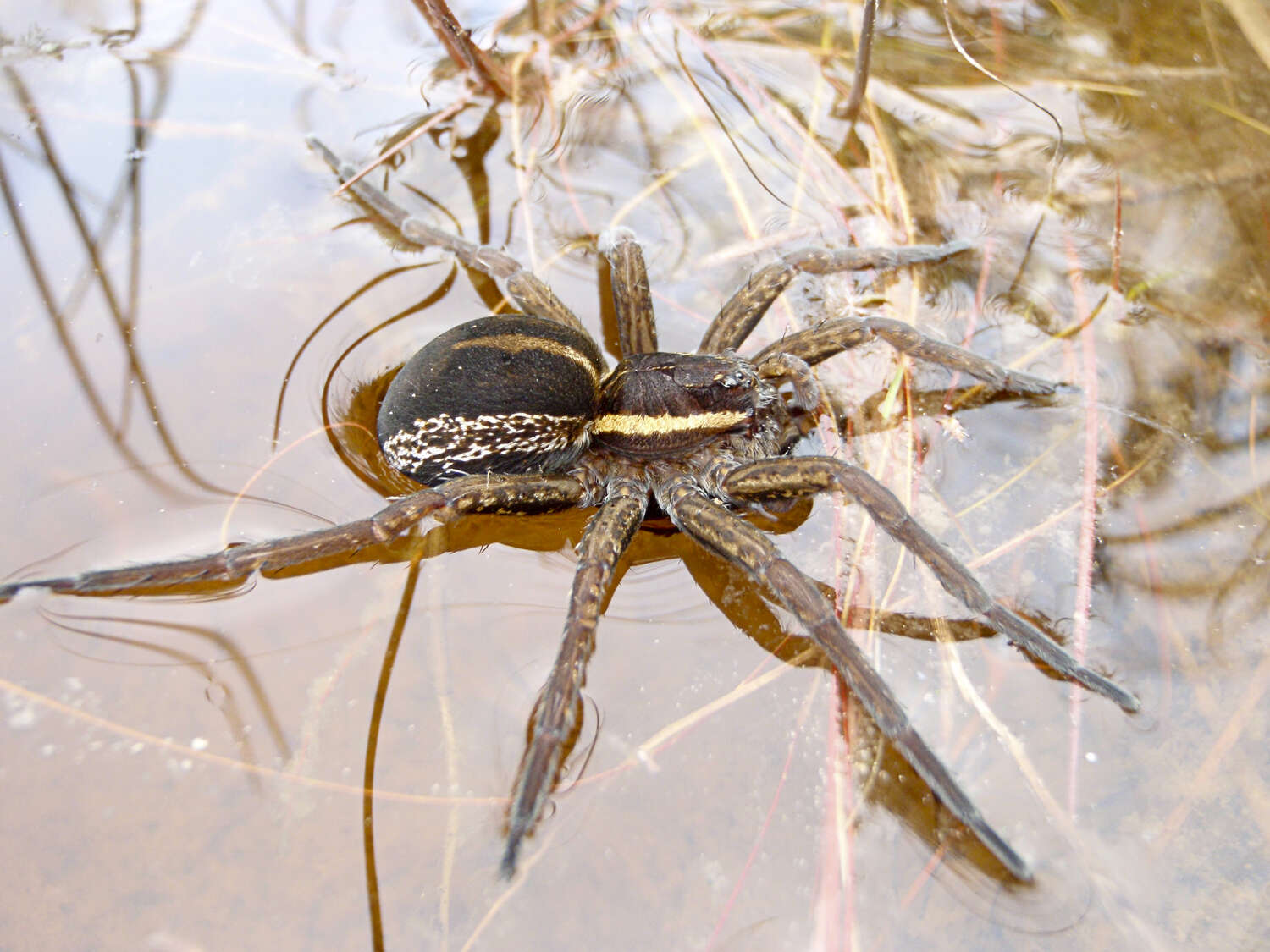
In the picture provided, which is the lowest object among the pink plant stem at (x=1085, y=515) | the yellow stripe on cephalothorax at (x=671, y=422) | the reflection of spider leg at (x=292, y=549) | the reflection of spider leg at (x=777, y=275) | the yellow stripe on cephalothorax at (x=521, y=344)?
the pink plant stem at (x=1085, y=515)

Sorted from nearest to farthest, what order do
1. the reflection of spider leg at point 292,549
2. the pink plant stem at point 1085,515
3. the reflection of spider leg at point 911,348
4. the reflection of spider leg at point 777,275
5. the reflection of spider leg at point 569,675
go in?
the reflection of spider leg at point 569,675, the pink plant stem at point 1085,515, the reflection of spider leg at point 292,549, the reflection of spider leg at point 911,348, the reflection of spider leg at point 777,275

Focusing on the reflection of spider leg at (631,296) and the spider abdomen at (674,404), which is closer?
the spider abdomen at (674,404)

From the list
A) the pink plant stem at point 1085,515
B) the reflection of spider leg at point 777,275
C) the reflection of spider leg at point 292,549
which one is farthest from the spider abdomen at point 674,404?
the pink plant stem at point 1085,515

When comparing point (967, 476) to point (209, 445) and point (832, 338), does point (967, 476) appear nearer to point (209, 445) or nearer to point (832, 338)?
point (832, 338)

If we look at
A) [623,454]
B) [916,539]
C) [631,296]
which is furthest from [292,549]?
[916,539]

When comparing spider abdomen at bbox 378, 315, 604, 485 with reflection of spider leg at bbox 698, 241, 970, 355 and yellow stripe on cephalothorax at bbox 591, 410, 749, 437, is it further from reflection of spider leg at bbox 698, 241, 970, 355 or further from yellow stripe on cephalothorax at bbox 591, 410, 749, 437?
reflection of spider leg at bbox 698, 241, 970, 355

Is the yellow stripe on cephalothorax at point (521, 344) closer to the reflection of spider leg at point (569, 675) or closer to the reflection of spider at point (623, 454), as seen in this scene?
the reflection of spider at point (623, 454)

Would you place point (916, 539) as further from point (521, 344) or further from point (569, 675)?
point (521, 344)
